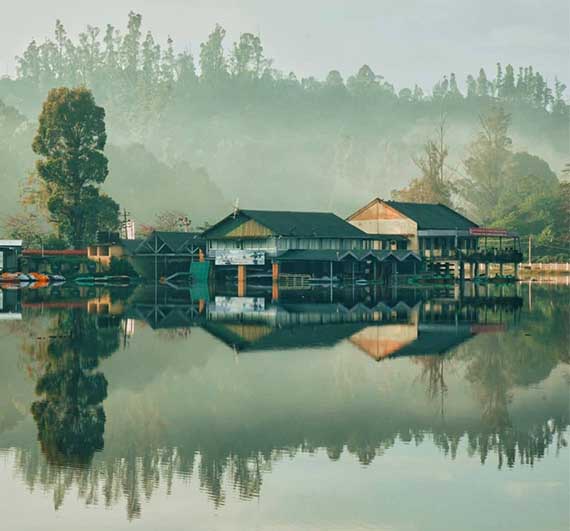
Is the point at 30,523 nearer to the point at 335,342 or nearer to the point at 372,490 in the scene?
the point at 372,490

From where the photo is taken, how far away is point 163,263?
4350 inches

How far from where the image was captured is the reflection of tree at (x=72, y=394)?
74.9ft

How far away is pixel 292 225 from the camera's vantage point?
100562 millimetres

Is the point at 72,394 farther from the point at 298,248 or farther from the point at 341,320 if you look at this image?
the point at 298,248

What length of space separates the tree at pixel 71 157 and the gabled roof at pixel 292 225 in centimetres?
1919

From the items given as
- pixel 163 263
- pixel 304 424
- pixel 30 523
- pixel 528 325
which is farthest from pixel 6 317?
pixel 163 263

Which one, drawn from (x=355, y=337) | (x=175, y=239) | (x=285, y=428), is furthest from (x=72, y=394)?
(x=175, y=239)

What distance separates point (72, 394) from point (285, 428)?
8.13 metres

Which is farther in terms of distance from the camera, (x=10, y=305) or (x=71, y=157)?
(x=71, y=157)

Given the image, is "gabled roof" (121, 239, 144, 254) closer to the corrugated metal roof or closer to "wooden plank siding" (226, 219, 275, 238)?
"wooden plank siding" (226, 219, 275, 238)

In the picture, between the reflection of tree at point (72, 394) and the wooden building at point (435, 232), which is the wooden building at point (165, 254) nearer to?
the wooden building at point (435, 232)

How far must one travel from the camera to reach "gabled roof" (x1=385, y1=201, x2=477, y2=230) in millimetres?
112625

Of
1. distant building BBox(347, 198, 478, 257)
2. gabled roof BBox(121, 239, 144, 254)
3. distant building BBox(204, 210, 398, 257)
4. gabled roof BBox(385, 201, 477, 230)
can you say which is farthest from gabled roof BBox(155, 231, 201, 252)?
gabled roof BBox(385, 201, 477, 230)

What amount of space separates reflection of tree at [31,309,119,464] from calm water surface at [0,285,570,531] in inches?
3.3
